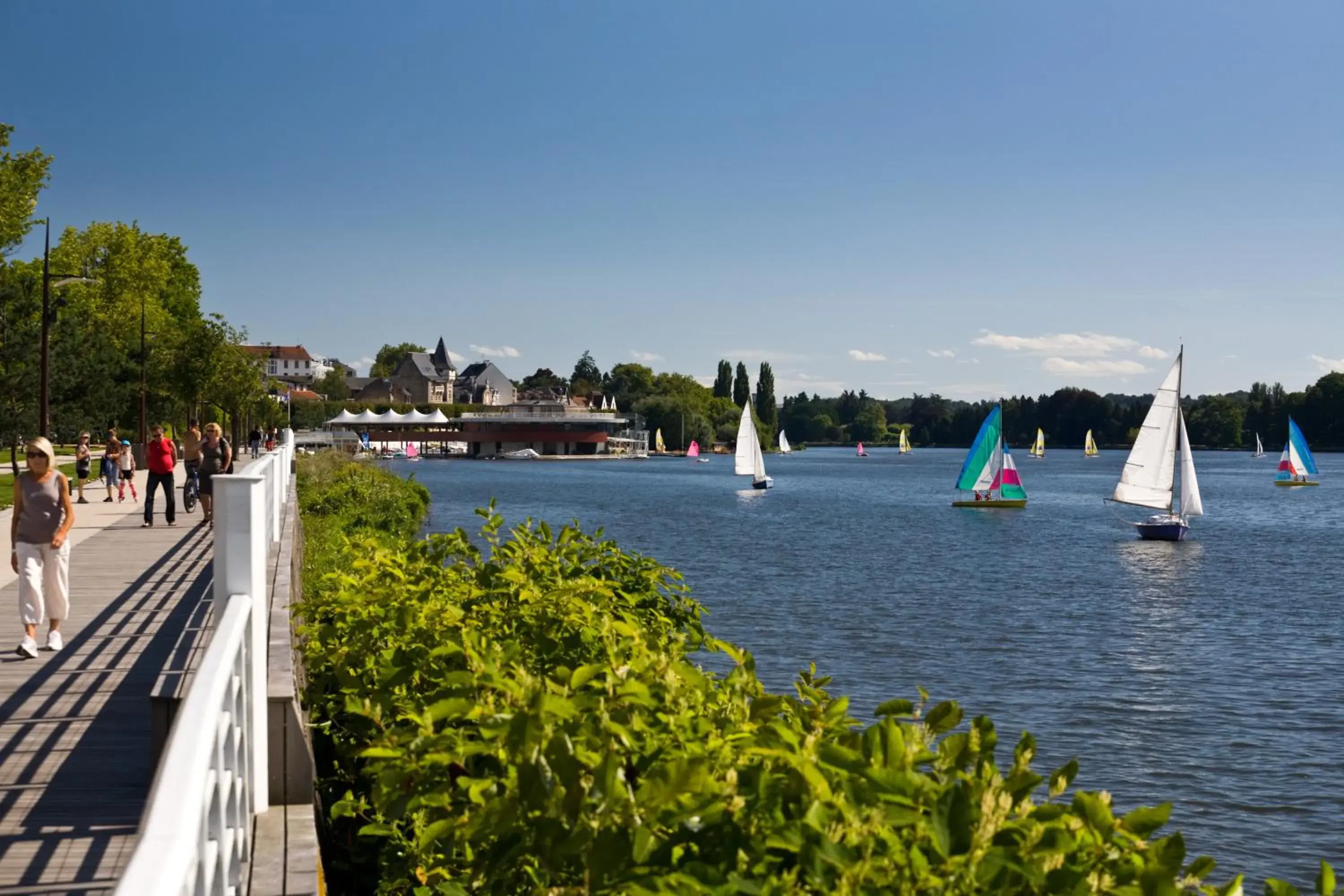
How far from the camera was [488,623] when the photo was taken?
6.30 m

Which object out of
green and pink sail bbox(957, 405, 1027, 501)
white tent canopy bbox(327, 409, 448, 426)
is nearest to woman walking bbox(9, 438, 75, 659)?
green and pink sail bbox(957, 405, 1027, 501)

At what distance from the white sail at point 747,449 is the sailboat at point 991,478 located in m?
23.5

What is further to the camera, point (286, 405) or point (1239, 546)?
point (286, 405)

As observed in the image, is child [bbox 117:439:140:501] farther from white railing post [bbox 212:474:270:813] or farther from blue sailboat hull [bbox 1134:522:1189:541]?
blue sailboat hull [bbox 1134:522:1189:541]

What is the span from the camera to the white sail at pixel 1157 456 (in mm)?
53406

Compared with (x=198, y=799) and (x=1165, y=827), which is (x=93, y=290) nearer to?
(x=1165, y=827)

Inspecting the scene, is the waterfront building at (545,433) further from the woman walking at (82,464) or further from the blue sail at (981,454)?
the woman walking at (82,464)

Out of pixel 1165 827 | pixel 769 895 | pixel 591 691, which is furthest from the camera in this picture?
pixel 1165 827

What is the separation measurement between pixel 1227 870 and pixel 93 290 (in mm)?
64439

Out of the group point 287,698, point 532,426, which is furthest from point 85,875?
point 532,426

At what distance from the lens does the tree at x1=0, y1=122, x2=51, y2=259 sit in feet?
129

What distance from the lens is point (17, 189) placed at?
1586 inches

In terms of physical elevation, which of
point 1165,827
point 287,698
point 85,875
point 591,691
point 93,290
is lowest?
point 1165,827

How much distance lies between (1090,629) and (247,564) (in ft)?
86.1
